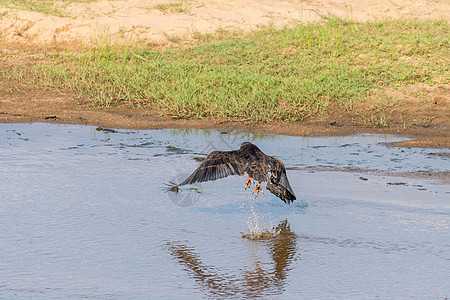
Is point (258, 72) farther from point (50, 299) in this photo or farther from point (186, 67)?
point (50, 299)

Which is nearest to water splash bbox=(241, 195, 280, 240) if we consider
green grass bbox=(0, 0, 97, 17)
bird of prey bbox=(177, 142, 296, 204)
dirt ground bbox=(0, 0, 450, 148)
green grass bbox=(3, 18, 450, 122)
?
bird of prey bbox=(177, 142, 296, 204)

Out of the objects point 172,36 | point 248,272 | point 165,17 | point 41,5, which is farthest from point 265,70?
point 248,272

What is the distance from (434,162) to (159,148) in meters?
3.15

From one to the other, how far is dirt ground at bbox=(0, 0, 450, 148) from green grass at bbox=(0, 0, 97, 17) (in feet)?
0.57

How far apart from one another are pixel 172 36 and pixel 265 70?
315cm

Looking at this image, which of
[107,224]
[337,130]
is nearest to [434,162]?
[337,130]

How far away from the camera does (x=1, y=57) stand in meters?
13.8

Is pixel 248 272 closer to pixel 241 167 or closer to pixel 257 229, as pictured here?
pixel 257 229

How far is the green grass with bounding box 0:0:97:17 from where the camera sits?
610 inches

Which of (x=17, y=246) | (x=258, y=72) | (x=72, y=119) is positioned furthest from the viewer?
(x=258, y=72)

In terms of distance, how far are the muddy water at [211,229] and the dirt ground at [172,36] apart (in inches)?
76.7

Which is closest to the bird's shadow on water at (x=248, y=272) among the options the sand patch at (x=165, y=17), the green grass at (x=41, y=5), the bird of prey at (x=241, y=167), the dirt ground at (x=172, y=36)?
the bird of prey at (x=241, y=167)

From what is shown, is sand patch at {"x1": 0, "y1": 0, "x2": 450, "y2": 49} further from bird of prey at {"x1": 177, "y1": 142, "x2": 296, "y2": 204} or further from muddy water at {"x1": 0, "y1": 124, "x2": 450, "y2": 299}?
bird of prey at {"x1": 177, "y1": 142, "x2": 296, "y2": 204}

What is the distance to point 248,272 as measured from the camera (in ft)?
13.1
